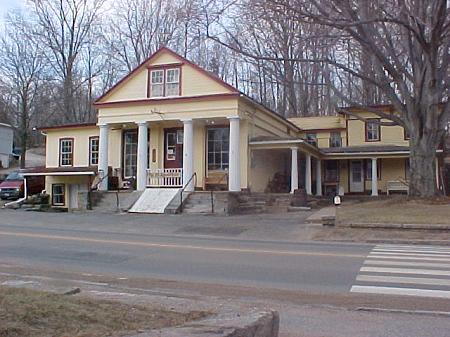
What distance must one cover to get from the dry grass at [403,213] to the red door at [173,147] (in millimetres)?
11423

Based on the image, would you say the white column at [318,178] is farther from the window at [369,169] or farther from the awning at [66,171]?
the awning at [66,171]

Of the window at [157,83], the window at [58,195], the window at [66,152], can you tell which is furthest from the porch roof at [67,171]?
the window at [157,83]

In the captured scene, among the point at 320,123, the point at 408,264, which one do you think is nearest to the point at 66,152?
the point at 320,123

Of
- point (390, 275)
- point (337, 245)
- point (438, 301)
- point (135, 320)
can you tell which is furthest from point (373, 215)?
point (135, 320)

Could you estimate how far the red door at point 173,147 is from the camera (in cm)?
3238

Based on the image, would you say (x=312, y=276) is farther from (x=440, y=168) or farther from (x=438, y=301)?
(x=440, y=168)

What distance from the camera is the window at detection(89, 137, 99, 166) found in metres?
35.8

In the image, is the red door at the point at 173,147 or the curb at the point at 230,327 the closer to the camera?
the curb at the point at 230,327

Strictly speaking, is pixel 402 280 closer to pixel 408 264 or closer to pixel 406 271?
pixel 406 271

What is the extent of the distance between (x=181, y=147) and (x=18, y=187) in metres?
11.7

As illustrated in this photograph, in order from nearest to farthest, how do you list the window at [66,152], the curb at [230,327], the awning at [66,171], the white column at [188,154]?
the curb at [230,327], the white column at [188,154], the awning at [66,171], the window at [66,152]

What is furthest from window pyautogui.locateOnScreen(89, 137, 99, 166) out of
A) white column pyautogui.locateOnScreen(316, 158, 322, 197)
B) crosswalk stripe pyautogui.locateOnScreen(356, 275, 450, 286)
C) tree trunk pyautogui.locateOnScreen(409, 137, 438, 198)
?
crosswalk stripe pyautogui.locateOnScreen(356, 275, 450, 286)

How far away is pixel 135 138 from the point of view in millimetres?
34094

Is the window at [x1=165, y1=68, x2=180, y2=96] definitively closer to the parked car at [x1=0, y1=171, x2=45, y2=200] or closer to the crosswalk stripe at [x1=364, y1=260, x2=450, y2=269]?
the parked car at [x1=0, y1=171, x2=45, y2=200]
